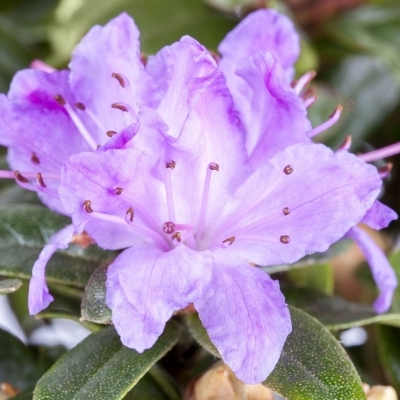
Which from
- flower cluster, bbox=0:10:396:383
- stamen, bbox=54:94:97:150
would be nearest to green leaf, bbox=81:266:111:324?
flower cluster, bbox=0:10:396:383

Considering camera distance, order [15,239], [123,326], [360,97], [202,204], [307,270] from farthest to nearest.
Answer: [360,97] → [307,270] → [15,239] → [202,204] → [123,326]

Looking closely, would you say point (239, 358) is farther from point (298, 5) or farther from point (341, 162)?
point (298, 5)

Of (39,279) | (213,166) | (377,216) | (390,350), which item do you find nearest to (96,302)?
(39,279)

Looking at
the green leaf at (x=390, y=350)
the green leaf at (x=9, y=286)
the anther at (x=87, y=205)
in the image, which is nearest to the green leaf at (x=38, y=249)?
the green leaf at (x=9, y=286)

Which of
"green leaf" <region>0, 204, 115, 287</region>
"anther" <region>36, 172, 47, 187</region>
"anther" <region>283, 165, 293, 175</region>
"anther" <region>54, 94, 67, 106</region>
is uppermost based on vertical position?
"anther" <region>54, 94, 67, 106</region>

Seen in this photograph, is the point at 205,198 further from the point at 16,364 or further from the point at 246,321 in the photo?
the point at 16,364

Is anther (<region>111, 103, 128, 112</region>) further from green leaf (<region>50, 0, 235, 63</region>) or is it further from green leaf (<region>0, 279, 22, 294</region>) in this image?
green leaf (<region>50, 0, 235, 63</region>)

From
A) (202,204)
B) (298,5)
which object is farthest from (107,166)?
(298,5)
